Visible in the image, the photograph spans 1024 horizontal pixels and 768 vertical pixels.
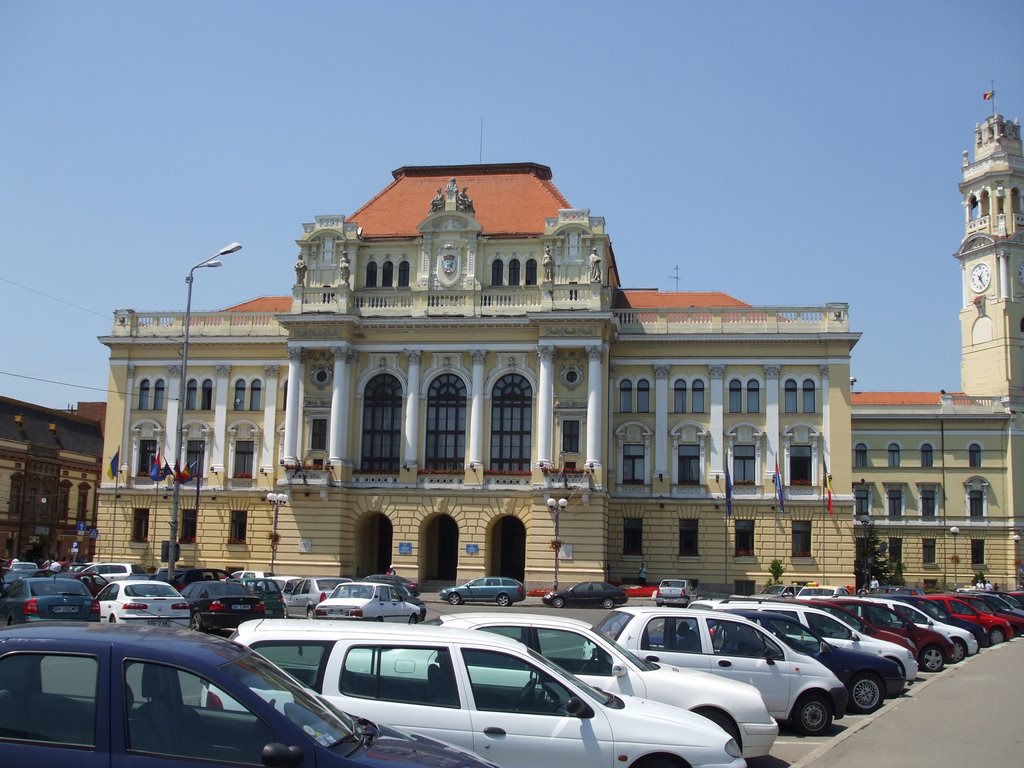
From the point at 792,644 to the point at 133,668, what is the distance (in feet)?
41.1

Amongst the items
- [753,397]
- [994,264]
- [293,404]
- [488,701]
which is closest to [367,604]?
[488,701]

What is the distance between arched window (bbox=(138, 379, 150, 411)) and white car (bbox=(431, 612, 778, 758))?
4878 cm

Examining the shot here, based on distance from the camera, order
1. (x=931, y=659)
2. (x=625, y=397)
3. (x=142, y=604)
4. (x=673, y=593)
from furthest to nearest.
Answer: (x=625, y=397) < (x=673, y=593) < (x=142, y=604) < (x=931, y=659)

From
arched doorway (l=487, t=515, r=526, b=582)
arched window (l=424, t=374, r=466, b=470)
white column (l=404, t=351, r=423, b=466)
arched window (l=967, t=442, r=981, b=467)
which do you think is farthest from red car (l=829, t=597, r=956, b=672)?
arched window (l=967, t=442, r=981, b=467)

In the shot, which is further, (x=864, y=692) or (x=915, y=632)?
(x=915, y=632)

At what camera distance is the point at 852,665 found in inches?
688

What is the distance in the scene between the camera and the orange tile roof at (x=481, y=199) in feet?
179

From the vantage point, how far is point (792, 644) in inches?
652

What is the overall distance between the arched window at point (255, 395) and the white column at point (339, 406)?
18.5ft

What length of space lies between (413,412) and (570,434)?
7.97 metres

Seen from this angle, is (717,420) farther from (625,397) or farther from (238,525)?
(238,525)

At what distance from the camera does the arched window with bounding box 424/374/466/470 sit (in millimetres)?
51875

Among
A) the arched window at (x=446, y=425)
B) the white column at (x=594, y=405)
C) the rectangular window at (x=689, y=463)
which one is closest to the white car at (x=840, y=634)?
the white column at (x=594, y=405)

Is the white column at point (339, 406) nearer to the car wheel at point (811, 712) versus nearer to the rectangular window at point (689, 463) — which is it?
the rectangular window at point (689, 463)
